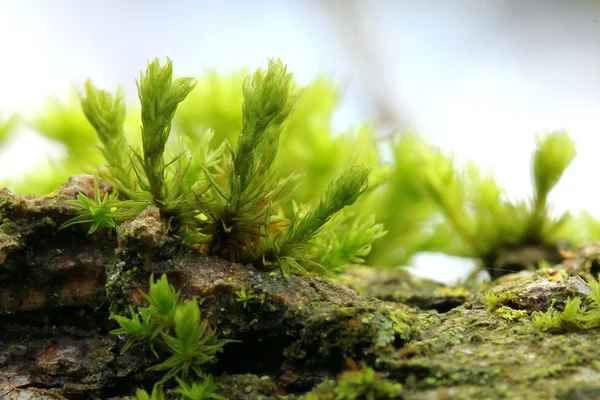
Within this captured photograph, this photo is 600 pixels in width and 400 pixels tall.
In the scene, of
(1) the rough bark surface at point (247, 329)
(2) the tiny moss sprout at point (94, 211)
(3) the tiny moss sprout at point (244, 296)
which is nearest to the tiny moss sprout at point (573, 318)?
(1) the rough bark surface at point (247, 329)

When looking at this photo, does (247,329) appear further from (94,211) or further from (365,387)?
(94,211)

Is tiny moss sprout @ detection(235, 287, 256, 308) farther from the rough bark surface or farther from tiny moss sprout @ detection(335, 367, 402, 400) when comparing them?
tiny moss sprout @ detection(335, 367, 402, 400)

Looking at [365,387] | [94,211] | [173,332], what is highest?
[94,211]

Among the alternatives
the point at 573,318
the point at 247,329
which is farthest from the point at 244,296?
the point at 573,318

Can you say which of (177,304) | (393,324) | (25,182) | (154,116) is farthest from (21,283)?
(25,182)

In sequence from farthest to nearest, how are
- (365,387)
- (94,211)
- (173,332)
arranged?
1. (94,211)
2. (173,332)
3. (365,387)

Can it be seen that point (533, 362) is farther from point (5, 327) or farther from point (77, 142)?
point (77, 142)

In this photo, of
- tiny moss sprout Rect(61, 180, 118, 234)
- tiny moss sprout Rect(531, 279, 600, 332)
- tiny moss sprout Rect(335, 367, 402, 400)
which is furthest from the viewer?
tiny moss sprout Rect(61, 180, 118, 234)

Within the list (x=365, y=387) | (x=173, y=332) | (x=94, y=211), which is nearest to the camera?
(x=365, y=387)

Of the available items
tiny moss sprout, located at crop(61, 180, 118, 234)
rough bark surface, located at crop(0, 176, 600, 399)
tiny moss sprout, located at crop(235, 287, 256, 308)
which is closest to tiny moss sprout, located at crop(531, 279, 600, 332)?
rough bark surface, located at crop(0, 176, 600, 399)

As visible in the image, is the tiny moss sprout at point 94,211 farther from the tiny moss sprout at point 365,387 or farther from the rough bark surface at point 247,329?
the tiny moss sprout at point 365,387

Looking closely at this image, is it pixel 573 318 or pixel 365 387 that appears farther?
pixel 573 318

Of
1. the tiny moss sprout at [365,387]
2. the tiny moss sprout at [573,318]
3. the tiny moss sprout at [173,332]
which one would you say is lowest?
the tiny moss sprout at [365,387]
